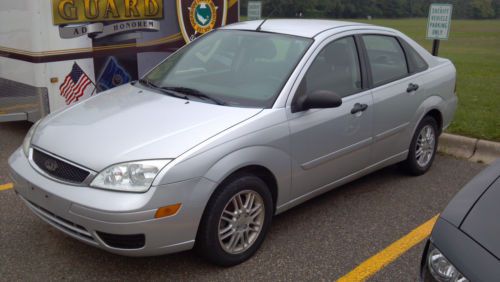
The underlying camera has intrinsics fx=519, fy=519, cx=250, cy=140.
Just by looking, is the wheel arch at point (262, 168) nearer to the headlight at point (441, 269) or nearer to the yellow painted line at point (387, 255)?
the yellow painted line at point (387, 255)

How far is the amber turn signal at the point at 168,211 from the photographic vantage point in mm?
2949

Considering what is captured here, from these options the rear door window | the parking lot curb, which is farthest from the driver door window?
the parking lot curb

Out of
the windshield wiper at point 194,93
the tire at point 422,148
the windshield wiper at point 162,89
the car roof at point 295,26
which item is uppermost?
the car roof at point 295,26

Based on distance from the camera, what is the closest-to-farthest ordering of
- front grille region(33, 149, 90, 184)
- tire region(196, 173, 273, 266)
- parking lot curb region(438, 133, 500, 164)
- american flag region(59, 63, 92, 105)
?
front grille region(33, 149, 90, 184) < tire region(196, 173, 273, 266) < parking lot curb region(438, 133, 500, 164) < american flag region(59, 63, 92, 105)

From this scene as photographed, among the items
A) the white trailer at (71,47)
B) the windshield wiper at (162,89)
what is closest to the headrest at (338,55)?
the windshield wiper at (162,89)

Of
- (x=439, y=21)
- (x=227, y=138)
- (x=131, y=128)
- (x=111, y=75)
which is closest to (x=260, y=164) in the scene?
(x=227, y=138)

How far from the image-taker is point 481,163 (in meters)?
5.80

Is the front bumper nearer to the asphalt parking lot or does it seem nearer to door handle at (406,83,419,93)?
the asphalt parking lot

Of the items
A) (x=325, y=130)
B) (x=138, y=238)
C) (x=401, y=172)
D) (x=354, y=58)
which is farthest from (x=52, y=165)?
(x=401, y=172)

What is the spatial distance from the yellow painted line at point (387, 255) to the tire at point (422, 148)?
1.04 m

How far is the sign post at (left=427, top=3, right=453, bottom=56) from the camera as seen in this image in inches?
300

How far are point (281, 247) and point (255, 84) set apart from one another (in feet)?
3.96

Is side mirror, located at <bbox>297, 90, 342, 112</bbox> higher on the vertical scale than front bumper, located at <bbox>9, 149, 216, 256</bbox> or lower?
higher

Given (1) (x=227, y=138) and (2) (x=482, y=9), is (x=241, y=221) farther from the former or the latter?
(2) (x=482, y=9)
